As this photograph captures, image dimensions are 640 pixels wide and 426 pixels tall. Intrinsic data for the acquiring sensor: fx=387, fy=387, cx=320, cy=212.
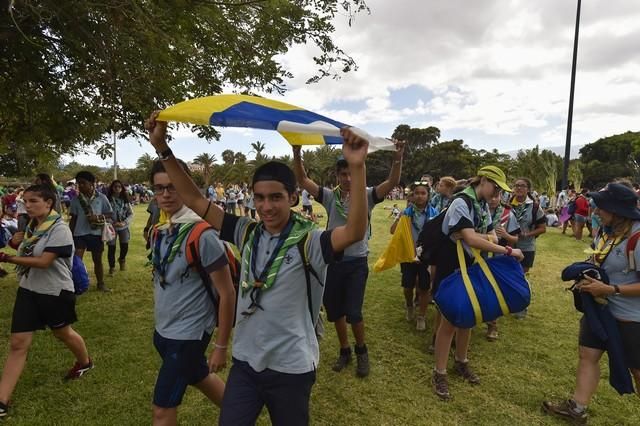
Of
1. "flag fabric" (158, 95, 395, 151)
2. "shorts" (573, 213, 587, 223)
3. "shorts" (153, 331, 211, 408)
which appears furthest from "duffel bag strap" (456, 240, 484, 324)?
"shorts" (573, 213, 587, 223)

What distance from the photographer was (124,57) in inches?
168

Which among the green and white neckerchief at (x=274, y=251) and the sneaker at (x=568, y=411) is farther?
the sneaker at (x=568, y=411)

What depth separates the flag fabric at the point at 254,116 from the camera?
1.92 metres

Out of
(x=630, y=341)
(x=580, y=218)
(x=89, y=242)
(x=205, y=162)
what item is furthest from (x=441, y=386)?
(x=205, y=162)

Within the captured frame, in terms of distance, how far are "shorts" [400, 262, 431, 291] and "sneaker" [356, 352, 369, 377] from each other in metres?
1.69

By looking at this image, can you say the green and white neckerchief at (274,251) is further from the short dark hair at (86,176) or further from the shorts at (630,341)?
the short dark hair at (86,176)

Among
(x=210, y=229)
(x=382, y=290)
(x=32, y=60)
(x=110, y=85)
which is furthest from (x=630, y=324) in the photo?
(x=32, y=60)

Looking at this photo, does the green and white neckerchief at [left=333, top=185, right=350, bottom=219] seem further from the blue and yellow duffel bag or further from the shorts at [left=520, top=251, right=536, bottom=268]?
the shorts at [left=520, top=251, right=536, bottom=268]

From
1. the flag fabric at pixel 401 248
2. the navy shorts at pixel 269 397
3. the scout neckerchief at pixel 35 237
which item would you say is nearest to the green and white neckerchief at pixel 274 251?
the navy shorts at pixel 269 397

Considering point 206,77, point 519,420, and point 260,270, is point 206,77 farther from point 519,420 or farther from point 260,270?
point 519,420

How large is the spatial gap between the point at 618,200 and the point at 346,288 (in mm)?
2469

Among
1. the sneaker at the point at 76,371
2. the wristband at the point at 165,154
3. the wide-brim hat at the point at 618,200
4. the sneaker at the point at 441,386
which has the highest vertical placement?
the wristband at the point at 165,154

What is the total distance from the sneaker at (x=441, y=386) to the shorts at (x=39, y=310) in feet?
11.7

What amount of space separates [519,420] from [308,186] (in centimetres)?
293
